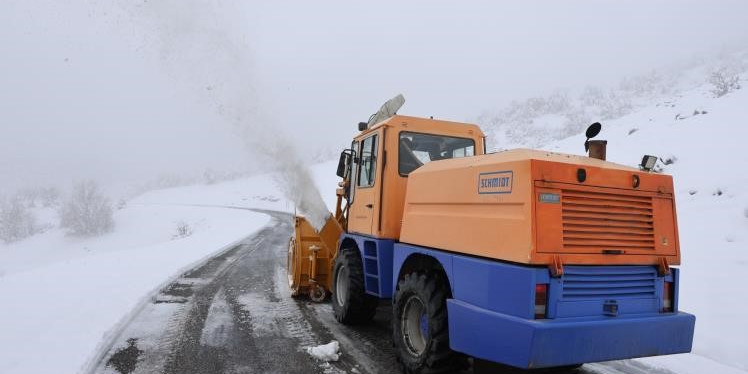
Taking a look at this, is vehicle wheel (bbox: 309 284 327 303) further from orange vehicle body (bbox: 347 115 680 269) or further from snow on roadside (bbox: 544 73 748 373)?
snow on roadside (bbox: 544 73 748 373)

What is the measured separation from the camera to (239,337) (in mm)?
5324

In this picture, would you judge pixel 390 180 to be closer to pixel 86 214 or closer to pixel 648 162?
pixel 648 162

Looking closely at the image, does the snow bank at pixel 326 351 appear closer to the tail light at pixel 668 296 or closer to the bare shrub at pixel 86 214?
the tail light at pixel 668 296

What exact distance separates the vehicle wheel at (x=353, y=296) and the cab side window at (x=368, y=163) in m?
1.06

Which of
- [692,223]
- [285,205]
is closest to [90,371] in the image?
[692,223]

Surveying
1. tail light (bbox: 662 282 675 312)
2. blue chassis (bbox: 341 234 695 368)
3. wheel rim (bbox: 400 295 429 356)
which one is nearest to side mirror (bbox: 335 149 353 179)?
wheel rim (bbox: 400 295 429 356)

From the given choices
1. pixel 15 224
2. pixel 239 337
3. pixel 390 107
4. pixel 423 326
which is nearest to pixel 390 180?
pixel 390 107

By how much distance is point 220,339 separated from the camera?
17.2 feet

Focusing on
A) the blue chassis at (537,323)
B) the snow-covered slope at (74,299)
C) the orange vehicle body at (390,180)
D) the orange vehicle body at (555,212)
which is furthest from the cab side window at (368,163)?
the snow-covered slope at (74,299)

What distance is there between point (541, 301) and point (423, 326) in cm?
138

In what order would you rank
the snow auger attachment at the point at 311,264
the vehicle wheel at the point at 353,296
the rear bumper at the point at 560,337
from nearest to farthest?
the rear bumper at the point at 560,337 < the vehicle wheel at the point at 353,296 < the snow auger attachment at the point at 311,264

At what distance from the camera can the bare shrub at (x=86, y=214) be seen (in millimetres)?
39625

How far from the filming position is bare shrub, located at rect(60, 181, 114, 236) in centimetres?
3962

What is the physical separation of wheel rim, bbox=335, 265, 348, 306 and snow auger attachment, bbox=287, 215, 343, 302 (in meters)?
0.62
